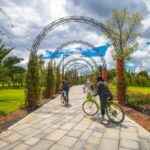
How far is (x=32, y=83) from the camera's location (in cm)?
1809

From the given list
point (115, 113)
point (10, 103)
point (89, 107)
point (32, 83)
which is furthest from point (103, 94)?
point (10, 103)

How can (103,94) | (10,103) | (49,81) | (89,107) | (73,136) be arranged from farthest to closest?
(49,81) → (10,103) → (89,107) → (103,94) → (73,136)

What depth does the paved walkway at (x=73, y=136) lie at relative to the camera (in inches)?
306

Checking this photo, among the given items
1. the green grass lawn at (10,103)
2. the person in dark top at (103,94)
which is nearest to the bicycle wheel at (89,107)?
the person in dark top at (103,94)

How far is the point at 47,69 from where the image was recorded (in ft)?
91.7

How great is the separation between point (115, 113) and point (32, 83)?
25.1 feet

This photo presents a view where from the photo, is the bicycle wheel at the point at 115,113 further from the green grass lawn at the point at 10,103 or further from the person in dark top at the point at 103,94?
the green grass lawn at the point at 10,103

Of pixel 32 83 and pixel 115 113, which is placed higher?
pixel 32 83

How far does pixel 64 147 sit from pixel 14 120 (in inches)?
181

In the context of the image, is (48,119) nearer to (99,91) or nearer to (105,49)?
(99,91)

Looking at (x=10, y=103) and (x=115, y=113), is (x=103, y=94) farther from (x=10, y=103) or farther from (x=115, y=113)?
(x=10, y=103)

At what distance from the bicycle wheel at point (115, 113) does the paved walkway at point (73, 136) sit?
0.97 feet

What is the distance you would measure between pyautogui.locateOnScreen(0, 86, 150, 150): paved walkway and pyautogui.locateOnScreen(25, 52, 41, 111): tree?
237 inches

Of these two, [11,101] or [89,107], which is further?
[11,101]
